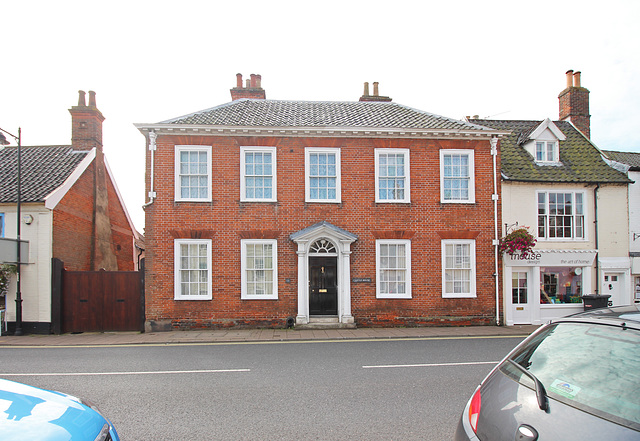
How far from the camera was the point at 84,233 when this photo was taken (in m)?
17.8

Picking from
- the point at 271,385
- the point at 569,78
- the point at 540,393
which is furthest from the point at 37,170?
the point at 569,78

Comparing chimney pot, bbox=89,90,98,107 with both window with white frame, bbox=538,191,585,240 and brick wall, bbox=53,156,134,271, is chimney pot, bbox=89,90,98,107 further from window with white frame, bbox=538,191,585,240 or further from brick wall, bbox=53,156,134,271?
window with white frame, bbox=538,191,585,240

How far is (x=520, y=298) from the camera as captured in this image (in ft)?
51.9

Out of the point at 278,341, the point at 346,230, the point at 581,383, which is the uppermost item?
the point at 346,230

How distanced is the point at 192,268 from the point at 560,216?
46.8 feet

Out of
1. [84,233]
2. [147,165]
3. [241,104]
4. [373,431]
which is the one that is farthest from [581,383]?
[84,233]

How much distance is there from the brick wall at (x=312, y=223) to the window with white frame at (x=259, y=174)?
0.25 m

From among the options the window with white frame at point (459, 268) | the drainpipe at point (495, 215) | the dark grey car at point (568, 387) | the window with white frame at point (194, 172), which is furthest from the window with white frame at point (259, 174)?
the dark grey car at point (568, 387)

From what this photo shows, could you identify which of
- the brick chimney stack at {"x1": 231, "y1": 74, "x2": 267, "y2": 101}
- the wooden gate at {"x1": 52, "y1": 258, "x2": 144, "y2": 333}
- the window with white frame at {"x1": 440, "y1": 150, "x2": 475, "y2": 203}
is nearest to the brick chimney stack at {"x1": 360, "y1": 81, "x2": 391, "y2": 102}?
the brick chimney stack at {"x1": 231, "y1": 74, "x2": 267, "y2": 101}

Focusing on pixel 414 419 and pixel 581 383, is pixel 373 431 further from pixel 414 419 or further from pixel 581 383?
pixel 581 383

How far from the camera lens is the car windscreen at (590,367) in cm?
218

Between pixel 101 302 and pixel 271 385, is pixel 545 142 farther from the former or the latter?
pixel 101 302

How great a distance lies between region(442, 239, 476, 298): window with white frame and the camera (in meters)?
15.4

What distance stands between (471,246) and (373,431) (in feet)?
38.3
